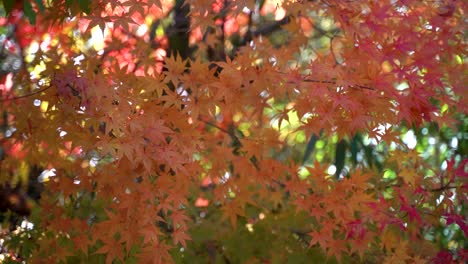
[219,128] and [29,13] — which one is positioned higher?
[29,13]

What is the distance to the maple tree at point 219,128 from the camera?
6.99 ft

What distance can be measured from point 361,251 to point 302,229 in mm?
360

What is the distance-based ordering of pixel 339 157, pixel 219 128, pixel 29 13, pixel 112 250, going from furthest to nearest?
pixel 339 157, pixel 219 128, pixel 112 250, pixel 29 13

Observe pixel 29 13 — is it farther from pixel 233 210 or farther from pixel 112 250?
pixel 233 210

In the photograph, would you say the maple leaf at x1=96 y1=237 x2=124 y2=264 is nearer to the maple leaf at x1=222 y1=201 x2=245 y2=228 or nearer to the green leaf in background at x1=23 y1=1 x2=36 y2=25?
the maple leaf at x1=222 y1=201 x2=245 y2=228

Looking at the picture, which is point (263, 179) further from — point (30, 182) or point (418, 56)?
point (30, 182)

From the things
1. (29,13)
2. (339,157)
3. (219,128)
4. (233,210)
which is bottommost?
(339,157)

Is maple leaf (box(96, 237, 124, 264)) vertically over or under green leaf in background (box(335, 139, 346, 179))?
over

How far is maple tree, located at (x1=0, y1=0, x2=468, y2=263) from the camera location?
2.13 meters

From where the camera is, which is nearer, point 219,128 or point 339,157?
point 219,128

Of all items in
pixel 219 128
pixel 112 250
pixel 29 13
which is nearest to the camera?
pixel 29 13

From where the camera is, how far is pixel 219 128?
2.70m

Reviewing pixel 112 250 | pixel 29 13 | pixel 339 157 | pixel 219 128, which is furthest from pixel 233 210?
pixel 29 13

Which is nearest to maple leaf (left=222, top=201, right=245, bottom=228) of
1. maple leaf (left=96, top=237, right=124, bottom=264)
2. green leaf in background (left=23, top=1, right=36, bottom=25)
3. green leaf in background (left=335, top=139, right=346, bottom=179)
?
maple leaf (left=96, top=237, right=124, bottom=264)
